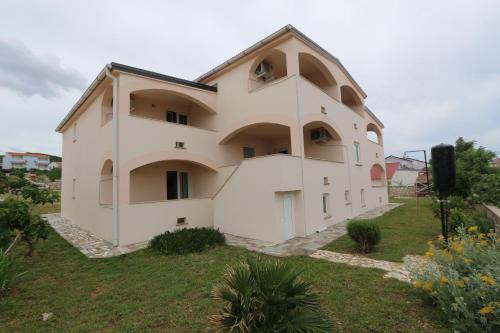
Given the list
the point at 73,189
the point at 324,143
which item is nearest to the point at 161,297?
the point at 324,143

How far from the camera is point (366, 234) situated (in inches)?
288

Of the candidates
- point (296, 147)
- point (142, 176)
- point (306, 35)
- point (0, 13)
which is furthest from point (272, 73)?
point (0, 13)

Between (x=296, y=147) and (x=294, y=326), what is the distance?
8070mm

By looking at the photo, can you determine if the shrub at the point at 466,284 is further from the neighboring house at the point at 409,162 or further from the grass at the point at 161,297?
the neighboring house at the point at 409,162

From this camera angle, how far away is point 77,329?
3.94 meters

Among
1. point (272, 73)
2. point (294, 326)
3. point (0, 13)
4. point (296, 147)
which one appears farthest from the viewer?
point (272, 73)

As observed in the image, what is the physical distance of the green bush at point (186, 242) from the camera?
821cm

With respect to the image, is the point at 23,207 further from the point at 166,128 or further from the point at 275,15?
the point at 275,15

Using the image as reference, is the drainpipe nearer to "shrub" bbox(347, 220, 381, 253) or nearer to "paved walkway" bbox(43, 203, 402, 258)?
"paved walkway" bbox(43, 203, 402, 258)

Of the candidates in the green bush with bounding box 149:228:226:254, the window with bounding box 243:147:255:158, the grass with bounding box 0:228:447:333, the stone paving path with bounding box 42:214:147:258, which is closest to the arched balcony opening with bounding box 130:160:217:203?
the stone paving path with bounding box 42:214:147:258

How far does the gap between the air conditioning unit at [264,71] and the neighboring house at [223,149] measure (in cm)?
6

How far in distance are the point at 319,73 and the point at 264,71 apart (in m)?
4.20

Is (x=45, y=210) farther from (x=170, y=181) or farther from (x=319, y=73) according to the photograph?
→ (x=319, y=73)

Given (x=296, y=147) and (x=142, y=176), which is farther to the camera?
(x=142, y=176)
